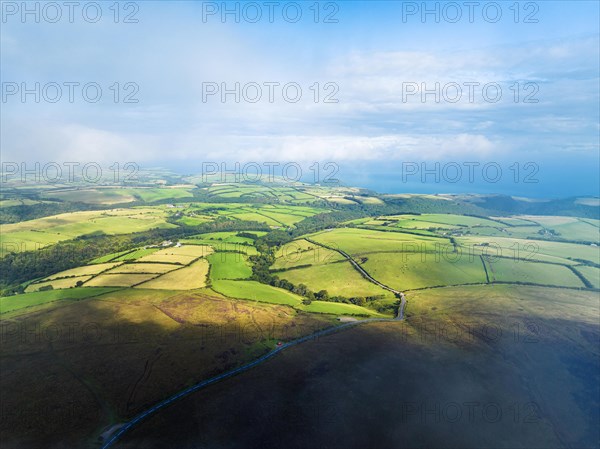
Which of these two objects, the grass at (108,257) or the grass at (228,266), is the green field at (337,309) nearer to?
the grass at (228,266)

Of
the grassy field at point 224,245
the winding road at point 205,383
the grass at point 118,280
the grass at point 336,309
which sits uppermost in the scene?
the grassy field at point 224,245

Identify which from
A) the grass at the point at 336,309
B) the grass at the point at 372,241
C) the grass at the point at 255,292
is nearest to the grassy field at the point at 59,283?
the grass at the point at 255,292

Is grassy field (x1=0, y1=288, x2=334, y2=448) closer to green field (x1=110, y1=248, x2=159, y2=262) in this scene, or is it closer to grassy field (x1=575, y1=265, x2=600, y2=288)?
green field (x1=110, y1=248, x2=159, y2=262)

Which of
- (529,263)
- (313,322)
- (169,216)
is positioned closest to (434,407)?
(313,322)

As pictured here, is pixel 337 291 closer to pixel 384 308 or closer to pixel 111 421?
pixel 384 308

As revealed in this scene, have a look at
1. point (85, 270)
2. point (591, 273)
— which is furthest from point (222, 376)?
point (591, 273)

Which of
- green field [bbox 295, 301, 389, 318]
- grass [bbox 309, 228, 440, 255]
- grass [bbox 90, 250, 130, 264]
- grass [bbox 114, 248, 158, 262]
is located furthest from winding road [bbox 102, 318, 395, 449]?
grass [bbox 90, 250, 130, 264]

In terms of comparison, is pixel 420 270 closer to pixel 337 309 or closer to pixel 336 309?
pixel 337 309

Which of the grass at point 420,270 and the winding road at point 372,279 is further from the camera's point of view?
the grass at point 420,270
